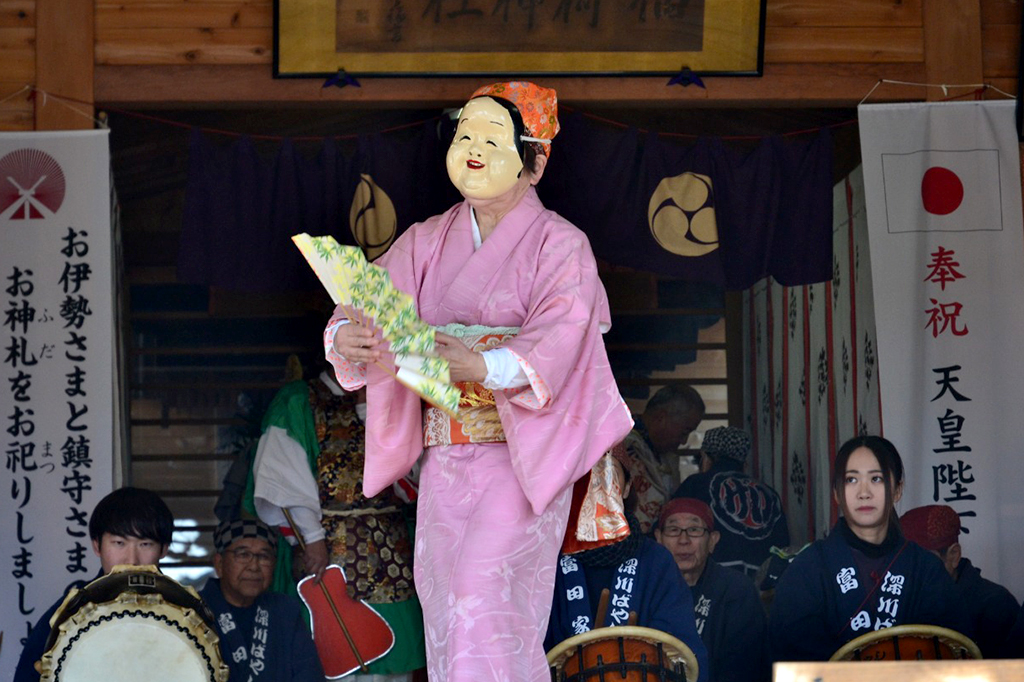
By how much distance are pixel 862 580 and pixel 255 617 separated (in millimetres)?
2454

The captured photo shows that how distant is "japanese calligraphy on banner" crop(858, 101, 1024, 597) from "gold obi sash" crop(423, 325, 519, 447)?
7.34 feet

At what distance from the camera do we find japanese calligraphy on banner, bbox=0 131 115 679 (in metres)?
5.23

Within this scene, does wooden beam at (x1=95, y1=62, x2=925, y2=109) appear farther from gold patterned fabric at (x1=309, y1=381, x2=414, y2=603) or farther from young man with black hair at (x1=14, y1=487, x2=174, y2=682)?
young man with black hair at (x1=14, y1=487, x2=174, y2=682)

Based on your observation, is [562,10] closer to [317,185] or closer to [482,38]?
[482,38]

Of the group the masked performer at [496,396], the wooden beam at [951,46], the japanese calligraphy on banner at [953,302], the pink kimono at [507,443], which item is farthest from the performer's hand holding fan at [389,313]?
the wooden beam at [951,46]

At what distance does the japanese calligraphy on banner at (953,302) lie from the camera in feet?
17.8

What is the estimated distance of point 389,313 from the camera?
3527 mm

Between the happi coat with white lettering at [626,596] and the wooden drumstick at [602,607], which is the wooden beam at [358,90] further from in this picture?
the wooden drumstick at [602,607]

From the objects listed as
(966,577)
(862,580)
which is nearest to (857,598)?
(862,580)

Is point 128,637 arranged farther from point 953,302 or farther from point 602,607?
point 953,302

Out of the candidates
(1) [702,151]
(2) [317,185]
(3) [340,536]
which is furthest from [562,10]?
(3) [340,536]

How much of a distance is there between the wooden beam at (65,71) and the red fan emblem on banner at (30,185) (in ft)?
0.48

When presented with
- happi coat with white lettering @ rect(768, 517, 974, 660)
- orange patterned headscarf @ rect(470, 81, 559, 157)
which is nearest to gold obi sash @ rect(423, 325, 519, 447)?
orange patterned headscarf @ rect(470, 81, 559, 157)

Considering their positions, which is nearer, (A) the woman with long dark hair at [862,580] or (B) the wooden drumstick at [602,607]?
(B) the wooden drumstick at [602,607]
